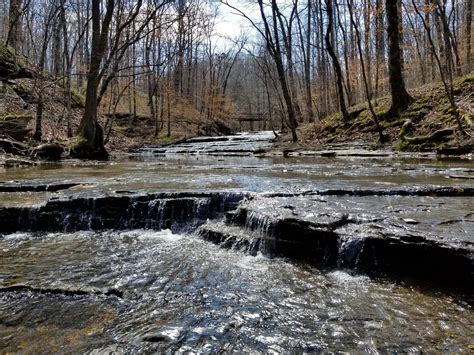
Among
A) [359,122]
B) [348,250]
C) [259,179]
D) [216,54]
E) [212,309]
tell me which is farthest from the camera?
[216,54]

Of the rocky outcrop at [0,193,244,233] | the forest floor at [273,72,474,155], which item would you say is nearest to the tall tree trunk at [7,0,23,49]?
the rocky outcrop at [0,193,244,233]

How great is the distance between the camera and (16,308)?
11.5 feet

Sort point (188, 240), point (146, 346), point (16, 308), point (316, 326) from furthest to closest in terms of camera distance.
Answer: point (188, 240)
point (16, 308)
point (316, 326)
point (146, 346)

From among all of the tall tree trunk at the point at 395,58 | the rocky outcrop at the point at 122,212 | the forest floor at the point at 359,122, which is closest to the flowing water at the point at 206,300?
the rocky outcrop at the point at 122,212

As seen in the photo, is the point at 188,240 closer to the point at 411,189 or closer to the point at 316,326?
the point at 316,326

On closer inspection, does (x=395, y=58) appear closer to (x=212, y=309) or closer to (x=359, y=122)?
(x=359, y=122)

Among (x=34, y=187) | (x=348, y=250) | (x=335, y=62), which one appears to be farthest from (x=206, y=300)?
(x=335, y=62)

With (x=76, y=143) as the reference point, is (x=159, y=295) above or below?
below

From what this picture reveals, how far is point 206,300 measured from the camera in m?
3.68

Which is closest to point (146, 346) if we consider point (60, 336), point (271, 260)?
point (60, 336)

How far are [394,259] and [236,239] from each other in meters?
2.17

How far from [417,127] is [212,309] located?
11645 mm

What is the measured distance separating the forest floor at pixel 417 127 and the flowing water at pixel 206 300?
19.0ft

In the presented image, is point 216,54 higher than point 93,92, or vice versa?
point 216,54
